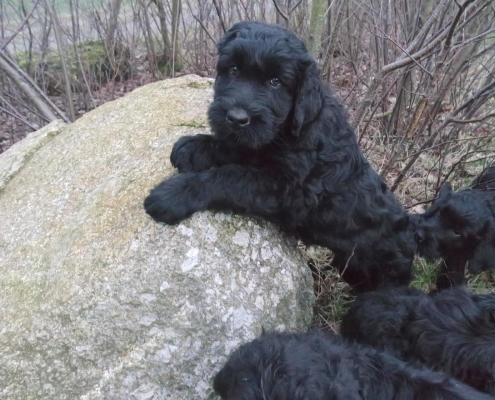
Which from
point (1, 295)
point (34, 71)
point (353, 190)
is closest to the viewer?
point (1, 295)

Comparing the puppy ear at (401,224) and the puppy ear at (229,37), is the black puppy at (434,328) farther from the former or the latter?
the puppy ear at (229,37)

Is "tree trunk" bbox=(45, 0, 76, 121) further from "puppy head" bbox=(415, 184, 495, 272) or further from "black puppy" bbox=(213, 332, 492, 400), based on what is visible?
"black puppy" bbox=(213, 332, 492, 400)

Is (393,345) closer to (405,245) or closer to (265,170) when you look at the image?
(405,245)

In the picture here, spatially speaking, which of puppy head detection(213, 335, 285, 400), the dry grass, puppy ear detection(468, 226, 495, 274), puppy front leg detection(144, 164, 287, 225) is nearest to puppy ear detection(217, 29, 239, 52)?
puppy front leg detection(144, 164, 287, 225)

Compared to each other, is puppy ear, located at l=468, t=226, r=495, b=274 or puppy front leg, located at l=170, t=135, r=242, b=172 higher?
puppy front leg, located at l=170, t=135, r=242, b=172

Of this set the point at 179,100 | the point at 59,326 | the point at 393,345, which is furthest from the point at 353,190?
the point at 59,326

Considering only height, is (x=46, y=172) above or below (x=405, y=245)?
above

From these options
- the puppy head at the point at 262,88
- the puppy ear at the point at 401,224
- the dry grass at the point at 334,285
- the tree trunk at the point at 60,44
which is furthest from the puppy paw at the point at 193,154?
the tree trunk at the point at 60,44
